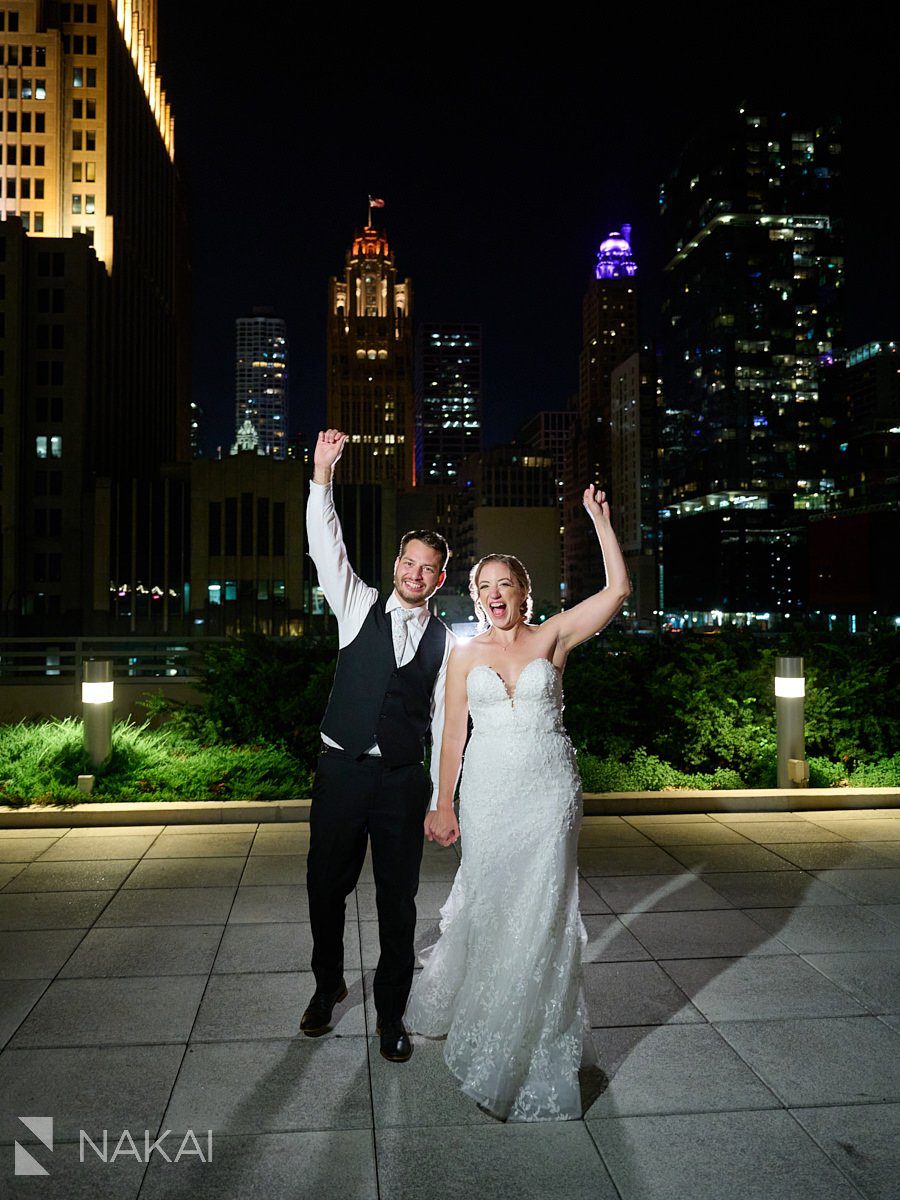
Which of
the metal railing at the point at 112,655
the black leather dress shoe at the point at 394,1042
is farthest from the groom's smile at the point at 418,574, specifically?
the metal railing at the point at 112,655

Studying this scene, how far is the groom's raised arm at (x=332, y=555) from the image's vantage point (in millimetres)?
4512

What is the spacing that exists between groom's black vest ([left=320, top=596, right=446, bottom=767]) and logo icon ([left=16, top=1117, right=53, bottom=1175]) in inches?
73.3

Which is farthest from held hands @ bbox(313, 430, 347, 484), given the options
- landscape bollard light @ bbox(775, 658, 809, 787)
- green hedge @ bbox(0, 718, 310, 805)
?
landscape bollard light @ bbox(775, 658, 809, 787)

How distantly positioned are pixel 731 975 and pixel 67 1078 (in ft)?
11.0

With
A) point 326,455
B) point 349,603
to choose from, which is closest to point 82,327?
point 326,455

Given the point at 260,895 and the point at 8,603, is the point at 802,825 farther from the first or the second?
the point at 8,603

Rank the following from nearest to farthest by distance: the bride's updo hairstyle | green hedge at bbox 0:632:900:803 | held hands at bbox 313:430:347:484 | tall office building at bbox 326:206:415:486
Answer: the bride's updo hairstyle
held hands at bbox 313:430:347:484
green hedge at bbox 0:632:900:803
tall office building at bbox 326:206:415:486

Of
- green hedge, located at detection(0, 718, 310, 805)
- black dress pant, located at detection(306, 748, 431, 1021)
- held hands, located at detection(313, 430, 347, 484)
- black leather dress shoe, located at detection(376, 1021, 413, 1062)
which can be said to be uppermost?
held hands, located at detection(313, 430, 347, 484)

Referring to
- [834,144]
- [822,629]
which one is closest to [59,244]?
[822,629]

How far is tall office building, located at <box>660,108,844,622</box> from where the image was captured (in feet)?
489

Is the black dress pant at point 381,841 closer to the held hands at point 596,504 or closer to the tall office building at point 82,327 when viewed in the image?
the held hands at point 596,504

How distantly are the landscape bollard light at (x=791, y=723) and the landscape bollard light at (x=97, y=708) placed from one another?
694cm

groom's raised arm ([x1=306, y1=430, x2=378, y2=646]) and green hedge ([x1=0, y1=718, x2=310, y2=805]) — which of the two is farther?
green hedge ([x1=0, y1=718, x2=310, y2=805])

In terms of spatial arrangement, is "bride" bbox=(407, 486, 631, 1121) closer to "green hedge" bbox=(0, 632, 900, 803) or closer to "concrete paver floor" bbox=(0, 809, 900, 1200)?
"concrete paver floor" bbox=(0, 809, 900, 1200)
